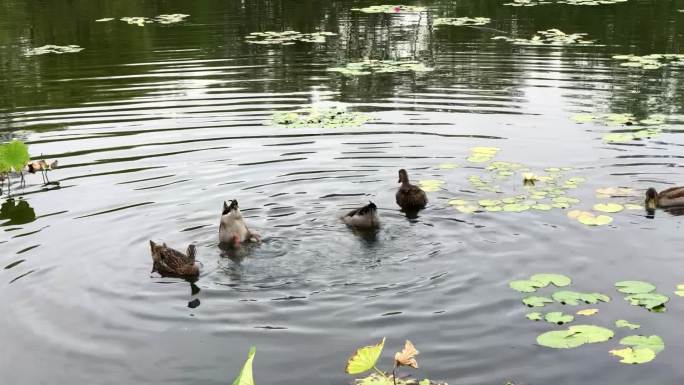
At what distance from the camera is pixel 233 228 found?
Result: 9266 mm

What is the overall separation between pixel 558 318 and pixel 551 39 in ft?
62.9

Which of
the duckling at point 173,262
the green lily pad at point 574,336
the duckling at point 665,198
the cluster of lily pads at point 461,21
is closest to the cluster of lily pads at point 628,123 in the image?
the duckling at point 665,198

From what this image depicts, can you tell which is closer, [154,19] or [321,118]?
[321,118]

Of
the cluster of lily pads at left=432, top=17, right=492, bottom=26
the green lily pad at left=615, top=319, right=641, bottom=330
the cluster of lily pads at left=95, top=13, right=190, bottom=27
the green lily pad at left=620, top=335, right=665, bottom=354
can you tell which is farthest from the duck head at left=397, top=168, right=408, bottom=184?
the cluster of lily pads at left=95, top=13, right=190, bottom=27

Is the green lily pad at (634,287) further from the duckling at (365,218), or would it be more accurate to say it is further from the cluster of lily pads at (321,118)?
the cluster of lily pads at (321,118)

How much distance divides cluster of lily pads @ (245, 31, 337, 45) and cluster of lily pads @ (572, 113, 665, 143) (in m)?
12.5

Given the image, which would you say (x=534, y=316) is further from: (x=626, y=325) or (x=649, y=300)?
(x=649, y=300)

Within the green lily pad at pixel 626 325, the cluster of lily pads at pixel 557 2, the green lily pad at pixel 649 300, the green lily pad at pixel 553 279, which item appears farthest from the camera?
the cluster of lily pads at pixel 557 2

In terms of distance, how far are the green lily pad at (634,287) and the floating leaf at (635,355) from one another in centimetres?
128

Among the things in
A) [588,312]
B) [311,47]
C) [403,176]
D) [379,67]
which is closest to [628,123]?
[403,176]

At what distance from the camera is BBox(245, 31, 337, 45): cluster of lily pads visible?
84.1 feet

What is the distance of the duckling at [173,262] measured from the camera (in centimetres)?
853

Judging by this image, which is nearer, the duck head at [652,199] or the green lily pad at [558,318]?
the green lily pad at [558,318]

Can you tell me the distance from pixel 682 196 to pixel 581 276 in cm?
301
